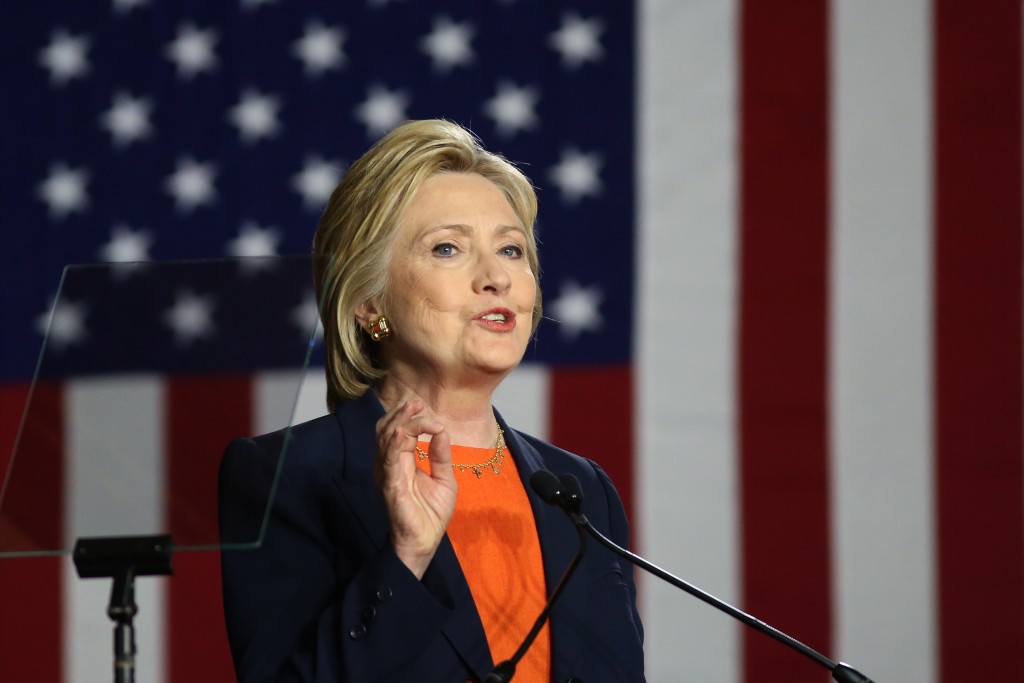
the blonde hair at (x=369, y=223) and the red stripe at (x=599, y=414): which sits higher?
the blonde hair at (x=369, y=223)

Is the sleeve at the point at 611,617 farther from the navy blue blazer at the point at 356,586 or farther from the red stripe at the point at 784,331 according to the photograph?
the red stripe at the point at 784,331

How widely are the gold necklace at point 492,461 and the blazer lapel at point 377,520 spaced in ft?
0.25

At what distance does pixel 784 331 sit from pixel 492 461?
144cm

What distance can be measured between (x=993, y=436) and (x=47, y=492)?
237 cm

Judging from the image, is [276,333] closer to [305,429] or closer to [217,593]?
[305,429]

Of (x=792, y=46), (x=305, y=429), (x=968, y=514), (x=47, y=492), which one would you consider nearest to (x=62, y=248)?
(x=305, y=429)

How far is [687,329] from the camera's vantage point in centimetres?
294

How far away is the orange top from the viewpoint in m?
1.53

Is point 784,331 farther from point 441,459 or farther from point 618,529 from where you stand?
point 441,459

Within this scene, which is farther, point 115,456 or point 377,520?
point 377,520

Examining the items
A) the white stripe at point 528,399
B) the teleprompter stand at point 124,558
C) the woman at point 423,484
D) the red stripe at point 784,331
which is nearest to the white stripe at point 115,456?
the teleprompter stand at point 124,558

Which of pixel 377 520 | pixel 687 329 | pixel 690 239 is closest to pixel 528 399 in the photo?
pixel 687 329

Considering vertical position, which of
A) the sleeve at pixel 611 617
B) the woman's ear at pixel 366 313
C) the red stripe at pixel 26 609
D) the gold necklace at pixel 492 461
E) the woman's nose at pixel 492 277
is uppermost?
the woman's nose at pixel 492 277

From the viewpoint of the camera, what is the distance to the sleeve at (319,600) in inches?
53.1
